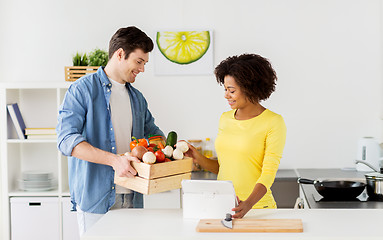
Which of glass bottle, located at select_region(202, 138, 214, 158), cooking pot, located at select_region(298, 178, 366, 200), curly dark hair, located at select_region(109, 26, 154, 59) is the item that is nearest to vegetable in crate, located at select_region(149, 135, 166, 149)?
curly dark hair, located at select_region(109, 26, 154, 59)

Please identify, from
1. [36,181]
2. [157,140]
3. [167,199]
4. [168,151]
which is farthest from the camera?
[36,181]

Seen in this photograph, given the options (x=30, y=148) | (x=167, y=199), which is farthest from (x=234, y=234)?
(x=30, y=148)

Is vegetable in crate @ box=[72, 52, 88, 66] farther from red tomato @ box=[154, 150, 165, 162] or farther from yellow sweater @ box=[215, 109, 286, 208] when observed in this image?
red tomato @ box=[154, 150, 165, 162]

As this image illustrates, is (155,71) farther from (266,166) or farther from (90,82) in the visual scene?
(266,166)

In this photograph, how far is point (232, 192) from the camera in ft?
6.52

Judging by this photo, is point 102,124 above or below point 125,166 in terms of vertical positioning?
above

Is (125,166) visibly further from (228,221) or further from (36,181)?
(36,181)

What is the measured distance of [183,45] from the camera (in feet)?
13.5

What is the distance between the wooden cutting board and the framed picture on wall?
2.33 m

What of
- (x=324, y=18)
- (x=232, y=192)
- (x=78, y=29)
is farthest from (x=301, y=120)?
(x=232, y=192)

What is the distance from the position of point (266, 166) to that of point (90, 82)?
90 cm

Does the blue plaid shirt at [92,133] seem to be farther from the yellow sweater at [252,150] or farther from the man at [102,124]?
the yellow sweater at [252,150]

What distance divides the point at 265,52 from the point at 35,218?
7.33 ft

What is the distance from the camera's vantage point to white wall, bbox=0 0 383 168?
4062 millimetres
